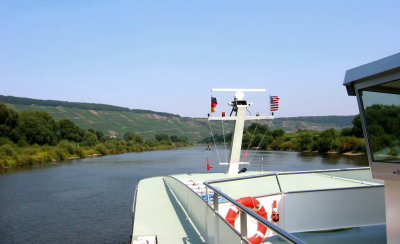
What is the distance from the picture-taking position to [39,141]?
68.2m

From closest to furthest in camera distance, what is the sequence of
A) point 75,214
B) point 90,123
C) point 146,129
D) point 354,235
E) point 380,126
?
point 380,126
point 354,235
point 75,214
point 90,123
point 146,129

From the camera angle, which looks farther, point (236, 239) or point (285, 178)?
point (285, 178)

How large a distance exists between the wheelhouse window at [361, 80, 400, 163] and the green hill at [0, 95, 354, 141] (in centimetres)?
14126

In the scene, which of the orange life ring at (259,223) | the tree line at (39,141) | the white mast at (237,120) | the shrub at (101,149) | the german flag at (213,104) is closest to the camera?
the orange life ring at (259,223)

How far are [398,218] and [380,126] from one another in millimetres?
1053

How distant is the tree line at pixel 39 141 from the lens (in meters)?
54.0

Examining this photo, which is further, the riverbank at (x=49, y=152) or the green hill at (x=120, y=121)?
the green hill at (x=120, y=121)

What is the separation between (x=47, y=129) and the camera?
71.7 m

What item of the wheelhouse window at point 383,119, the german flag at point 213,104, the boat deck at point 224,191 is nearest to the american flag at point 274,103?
the german flag at point 213,104

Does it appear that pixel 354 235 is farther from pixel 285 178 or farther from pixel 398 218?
pixel 398 218

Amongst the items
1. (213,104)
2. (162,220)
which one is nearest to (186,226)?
(162,220)

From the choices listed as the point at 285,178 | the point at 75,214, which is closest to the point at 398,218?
the point at 285,178

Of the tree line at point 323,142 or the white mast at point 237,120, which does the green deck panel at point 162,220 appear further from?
the tree line at point 323,142

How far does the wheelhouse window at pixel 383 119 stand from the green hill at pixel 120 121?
141 meters
